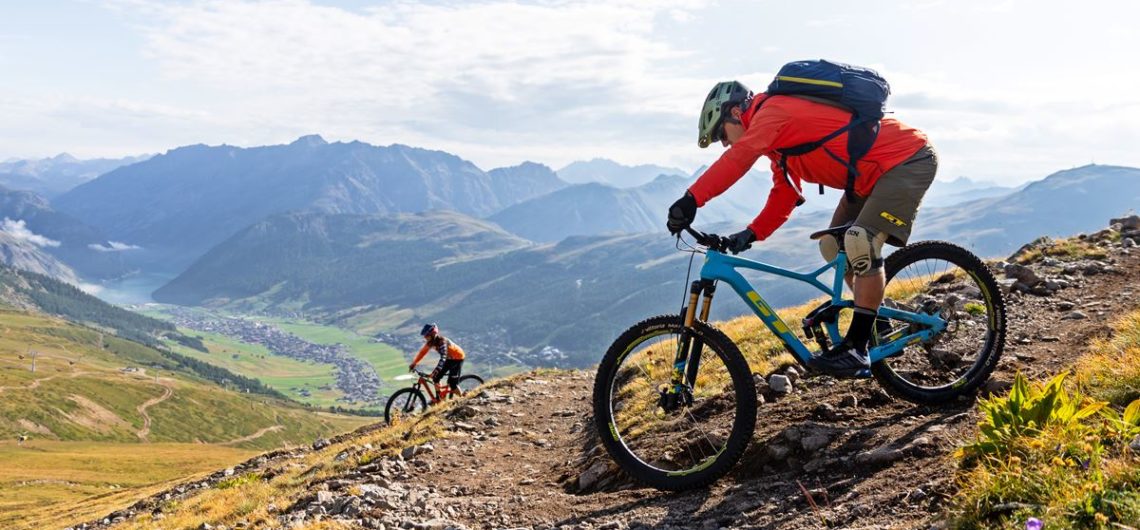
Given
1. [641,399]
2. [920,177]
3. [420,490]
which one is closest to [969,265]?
[920,177]

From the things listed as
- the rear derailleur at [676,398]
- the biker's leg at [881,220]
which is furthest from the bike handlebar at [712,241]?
the rear derailleur at [676,398]

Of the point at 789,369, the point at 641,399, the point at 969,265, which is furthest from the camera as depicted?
the point at 789,369

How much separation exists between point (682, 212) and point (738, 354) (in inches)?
67.5

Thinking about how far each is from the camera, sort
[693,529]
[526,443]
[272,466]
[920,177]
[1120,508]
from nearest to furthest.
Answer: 1. [1120,508]
2. [693,529]
3. [920,177]
4. [526,443]
5. [272,466]

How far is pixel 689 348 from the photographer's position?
7.57 metres

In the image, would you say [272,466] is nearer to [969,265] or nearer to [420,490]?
[420,490]

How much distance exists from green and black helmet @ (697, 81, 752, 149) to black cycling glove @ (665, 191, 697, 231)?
3.72 feet

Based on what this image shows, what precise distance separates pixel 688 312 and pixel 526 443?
7089mm

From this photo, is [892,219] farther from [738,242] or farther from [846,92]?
[738,242]

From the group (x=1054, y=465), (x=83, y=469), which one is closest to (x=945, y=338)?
(x=1054, y=465)

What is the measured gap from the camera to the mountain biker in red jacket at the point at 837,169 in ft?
22.7

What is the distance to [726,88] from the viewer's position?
7621mm

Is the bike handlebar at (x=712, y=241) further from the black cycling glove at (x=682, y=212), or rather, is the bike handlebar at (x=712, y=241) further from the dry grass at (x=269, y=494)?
the dry grass at (x=269, y=494)

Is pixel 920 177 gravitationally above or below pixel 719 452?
above
